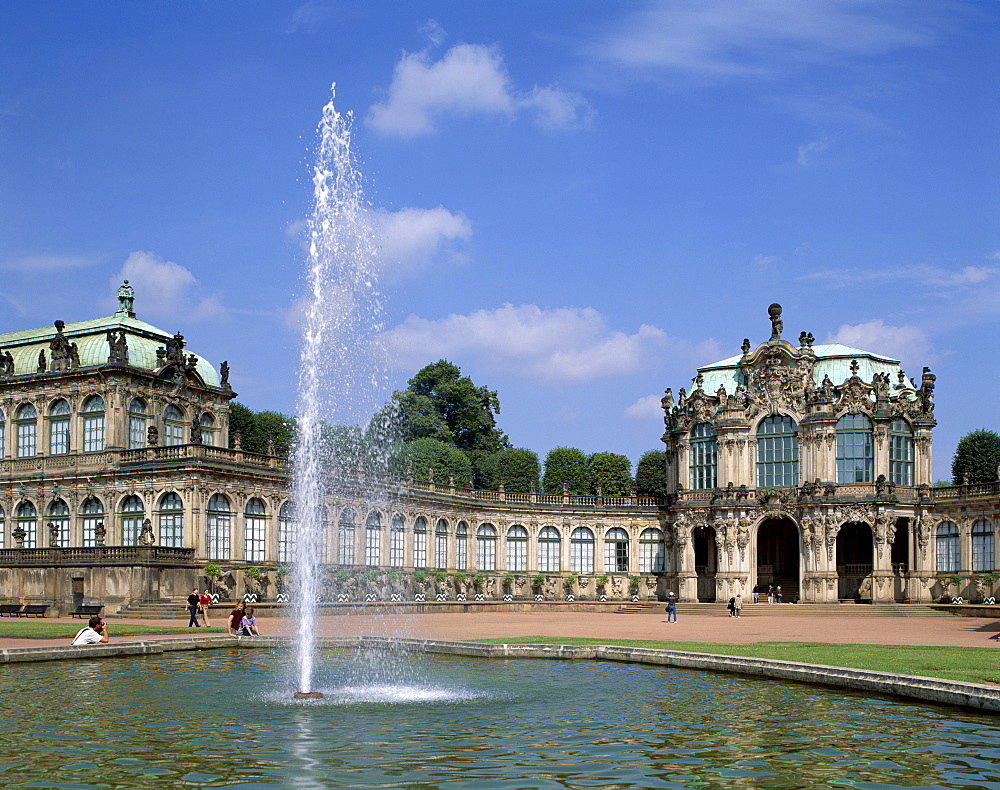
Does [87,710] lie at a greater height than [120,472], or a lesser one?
lesser

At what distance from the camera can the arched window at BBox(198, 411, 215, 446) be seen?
66.5 metres

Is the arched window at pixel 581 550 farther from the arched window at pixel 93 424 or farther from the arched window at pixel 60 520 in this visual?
the arched window at pixel 60 520

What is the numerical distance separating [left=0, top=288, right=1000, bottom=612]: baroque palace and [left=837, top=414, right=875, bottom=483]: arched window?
0.09 m

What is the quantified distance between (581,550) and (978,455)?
31602 mm

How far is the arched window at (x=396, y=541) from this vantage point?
216 ft

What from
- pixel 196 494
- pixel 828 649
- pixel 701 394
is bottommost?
pixel 828 649

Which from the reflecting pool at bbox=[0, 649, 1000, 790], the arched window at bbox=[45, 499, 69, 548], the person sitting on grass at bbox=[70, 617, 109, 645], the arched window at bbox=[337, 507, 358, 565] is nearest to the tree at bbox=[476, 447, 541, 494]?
the arched window at bbox=[337, 507, 358, 565]

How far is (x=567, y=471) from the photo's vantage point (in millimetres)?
98375

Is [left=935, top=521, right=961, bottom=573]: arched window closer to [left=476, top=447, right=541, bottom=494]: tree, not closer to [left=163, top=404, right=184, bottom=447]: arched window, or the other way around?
[left=476, top=447, right=541, bottom=494]: tree

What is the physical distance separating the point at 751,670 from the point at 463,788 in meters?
11.9

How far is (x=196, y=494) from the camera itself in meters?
55.2

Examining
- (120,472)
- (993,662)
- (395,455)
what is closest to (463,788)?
(993,662)

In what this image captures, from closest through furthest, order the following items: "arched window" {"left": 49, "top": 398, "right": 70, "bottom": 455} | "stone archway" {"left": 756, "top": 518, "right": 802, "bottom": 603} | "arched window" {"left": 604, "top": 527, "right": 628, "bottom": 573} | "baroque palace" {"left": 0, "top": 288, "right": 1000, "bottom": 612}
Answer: "baroque palace" {"left": 0, "top": 288, "right": 1000, "bottom": 612}, "arched window" {"left": 49, "top": 398, "right": 70, "bottom": 455}, "stone archway" {"left": 756, "top": 518, "right": 802, "bottom": 603}, "arched window" {"left": 604, "top": 527, "right": 628, "bottom": 573}

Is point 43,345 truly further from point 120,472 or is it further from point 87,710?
point 87,710
